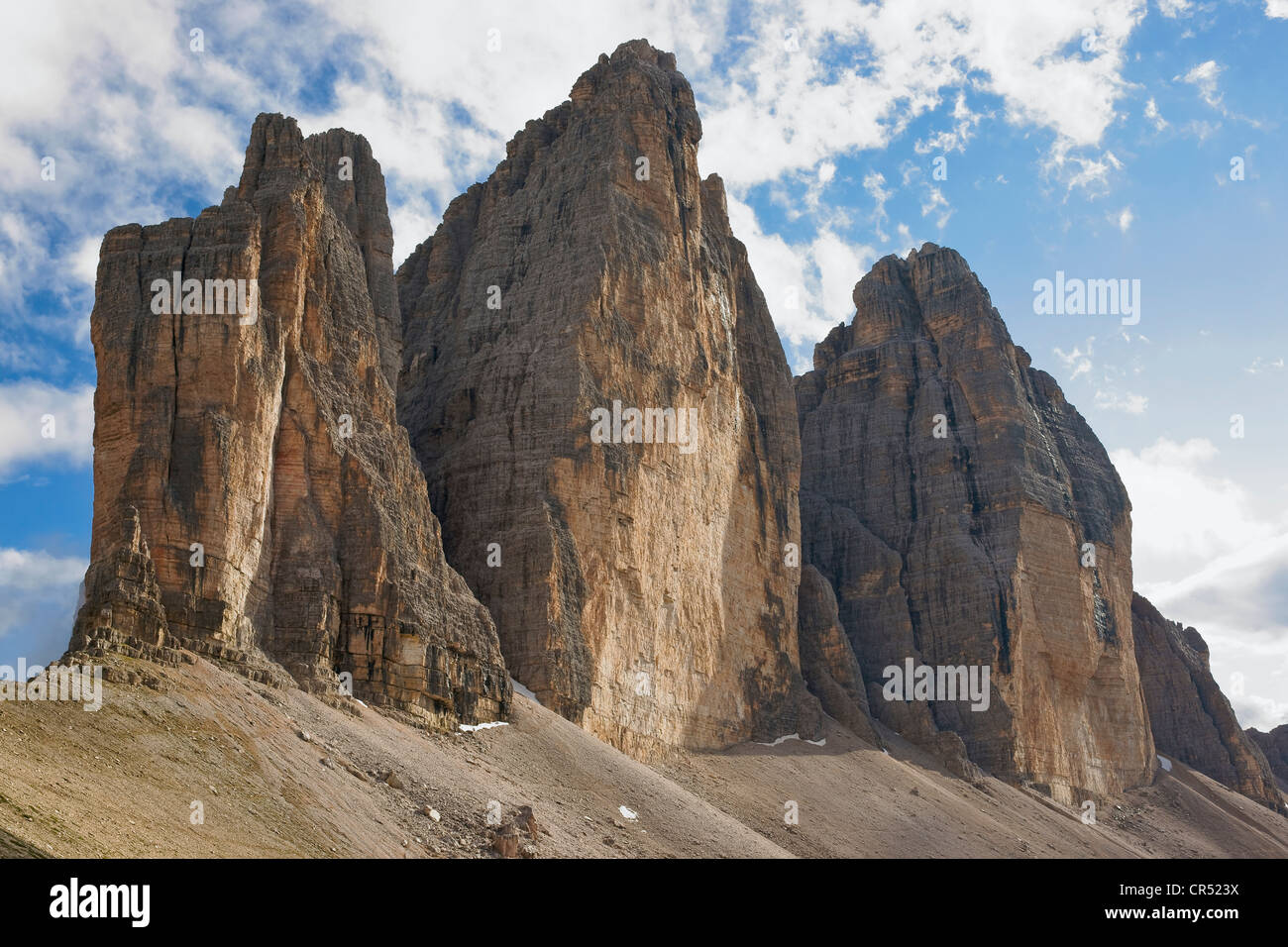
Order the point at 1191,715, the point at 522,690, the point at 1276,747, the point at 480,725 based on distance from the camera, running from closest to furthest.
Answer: the point at 480,725, the point at 522,690, the point at 1191,715, the point at 1276,747

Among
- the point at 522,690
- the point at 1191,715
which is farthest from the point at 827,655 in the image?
the point at 1191,715

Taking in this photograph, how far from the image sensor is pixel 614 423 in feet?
204

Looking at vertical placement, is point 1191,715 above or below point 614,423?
below

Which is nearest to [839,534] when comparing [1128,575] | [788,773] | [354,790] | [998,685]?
[998,685]

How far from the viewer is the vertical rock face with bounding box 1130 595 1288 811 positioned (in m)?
103

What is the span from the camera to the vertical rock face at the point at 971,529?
84.7 m

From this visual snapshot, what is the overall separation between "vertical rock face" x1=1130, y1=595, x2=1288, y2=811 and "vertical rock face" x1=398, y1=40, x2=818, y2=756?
1698 inches

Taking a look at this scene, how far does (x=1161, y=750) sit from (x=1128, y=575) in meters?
14.6

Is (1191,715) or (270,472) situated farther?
(1191,715)

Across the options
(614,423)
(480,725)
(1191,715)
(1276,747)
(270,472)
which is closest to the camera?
(270,472)

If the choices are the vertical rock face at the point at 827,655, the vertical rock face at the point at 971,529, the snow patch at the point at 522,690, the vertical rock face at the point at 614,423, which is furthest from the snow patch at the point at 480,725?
the vertical rock face at the point at 971,529

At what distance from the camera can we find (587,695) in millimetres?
56500

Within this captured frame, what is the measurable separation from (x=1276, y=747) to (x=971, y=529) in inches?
2024

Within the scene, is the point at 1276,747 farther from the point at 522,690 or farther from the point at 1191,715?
the point at 522,690
